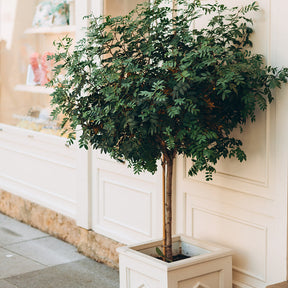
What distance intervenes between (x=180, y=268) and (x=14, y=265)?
1956mm

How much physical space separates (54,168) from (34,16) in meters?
1.57

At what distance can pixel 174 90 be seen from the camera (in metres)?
2.88

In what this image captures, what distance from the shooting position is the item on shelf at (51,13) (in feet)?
17.1

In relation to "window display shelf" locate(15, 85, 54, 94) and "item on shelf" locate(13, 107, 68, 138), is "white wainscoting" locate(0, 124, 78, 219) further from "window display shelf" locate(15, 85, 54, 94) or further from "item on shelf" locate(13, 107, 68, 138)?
"window display shelf" locate(15, 85, 54, 94)

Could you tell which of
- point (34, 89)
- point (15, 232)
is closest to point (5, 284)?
point (15, 232)

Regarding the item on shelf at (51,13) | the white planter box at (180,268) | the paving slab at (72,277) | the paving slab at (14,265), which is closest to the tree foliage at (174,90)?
the white planter box at (180,268)

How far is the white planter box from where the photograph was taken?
3123 millimetres

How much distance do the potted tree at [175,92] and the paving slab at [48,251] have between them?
154 cm

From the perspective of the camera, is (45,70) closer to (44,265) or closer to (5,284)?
(44,265)

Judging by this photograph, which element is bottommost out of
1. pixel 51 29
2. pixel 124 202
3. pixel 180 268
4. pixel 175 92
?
pixel 180 268

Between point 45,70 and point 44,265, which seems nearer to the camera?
point 44,265

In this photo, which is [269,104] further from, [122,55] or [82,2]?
[82,2]

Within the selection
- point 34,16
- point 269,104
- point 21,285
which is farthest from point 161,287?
point 34,16

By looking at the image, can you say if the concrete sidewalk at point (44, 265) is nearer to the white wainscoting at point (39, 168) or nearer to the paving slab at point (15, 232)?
the paving slab at point (15, 232)
